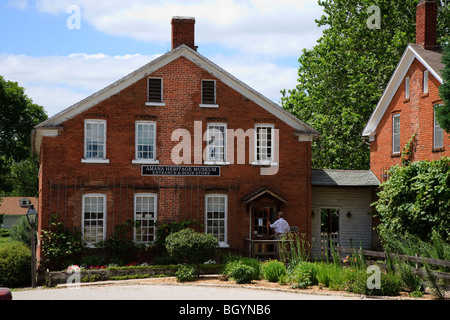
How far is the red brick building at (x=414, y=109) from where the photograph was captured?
25.0m

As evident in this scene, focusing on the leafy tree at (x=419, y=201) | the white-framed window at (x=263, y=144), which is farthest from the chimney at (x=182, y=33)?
the leafy tree at (x=419, y=201)

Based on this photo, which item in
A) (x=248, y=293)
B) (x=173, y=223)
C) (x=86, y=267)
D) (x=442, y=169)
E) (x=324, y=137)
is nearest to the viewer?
(x=248, y=293)

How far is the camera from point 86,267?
23328 mm

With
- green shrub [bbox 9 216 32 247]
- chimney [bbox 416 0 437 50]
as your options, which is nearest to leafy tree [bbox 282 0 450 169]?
chimney [bbox 416 0 437 50]

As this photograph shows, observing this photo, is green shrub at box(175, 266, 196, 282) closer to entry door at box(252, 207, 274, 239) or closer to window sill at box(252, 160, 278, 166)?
entry door at box(252, 207, 274, 239)

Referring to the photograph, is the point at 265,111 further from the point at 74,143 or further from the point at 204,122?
the point at 74,143

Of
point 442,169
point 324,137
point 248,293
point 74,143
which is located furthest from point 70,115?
point 324,137

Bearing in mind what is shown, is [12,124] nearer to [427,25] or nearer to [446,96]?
[427,25]

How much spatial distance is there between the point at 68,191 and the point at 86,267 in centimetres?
324

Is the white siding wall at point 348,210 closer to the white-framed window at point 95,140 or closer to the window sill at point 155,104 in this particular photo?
the window sill at point 155,104

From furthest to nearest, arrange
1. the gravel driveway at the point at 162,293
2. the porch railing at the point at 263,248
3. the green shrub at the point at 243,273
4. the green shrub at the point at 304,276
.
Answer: the porch railing at the point at 263,248, the green shrub at the point at 243,273, the green shrub at the point at 304,276, the gravel driveway at the point at 162,293

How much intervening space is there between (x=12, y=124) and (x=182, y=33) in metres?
24.1

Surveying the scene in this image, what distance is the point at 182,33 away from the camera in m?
26.5

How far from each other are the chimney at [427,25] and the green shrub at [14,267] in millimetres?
19518
